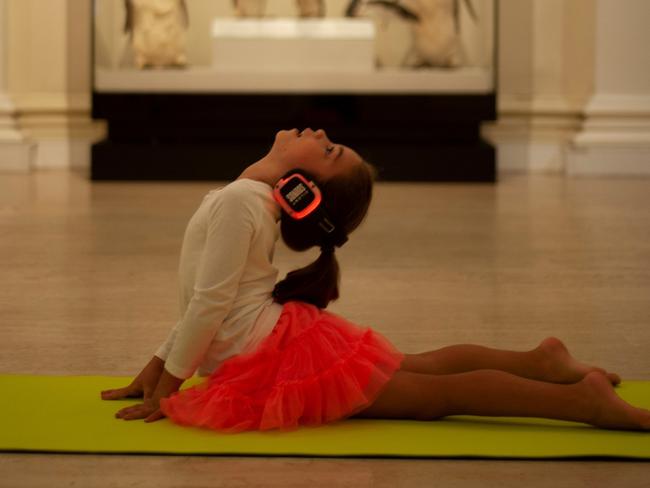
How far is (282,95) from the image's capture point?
34.1ft

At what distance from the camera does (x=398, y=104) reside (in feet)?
34.0

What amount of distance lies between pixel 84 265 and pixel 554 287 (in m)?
2.03

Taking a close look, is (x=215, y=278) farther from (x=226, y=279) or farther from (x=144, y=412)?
(x=144, y=412)

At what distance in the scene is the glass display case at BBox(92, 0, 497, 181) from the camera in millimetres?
10305

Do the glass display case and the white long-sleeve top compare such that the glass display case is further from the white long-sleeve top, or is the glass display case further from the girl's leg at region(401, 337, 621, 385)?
the white long-sleeve top

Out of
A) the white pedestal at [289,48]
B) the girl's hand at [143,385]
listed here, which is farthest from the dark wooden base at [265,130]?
the girl's hand at [143,385]

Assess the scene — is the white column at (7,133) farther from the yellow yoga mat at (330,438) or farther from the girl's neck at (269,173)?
the girl's neck at (269,173)

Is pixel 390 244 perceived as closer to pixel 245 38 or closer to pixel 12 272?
pixel 12 272

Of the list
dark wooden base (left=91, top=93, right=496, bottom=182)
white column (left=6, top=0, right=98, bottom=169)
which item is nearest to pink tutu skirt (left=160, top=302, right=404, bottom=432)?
dark wooden base (left=91, top=93, right=496, bottom=182)

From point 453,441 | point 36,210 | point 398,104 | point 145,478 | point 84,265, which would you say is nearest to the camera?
point 145,478

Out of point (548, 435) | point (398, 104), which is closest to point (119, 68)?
point (398, 104)

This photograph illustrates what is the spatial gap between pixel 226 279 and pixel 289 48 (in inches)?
299

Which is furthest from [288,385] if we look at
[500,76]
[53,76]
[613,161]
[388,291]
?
[53,76]

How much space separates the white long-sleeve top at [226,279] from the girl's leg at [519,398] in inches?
15.8
